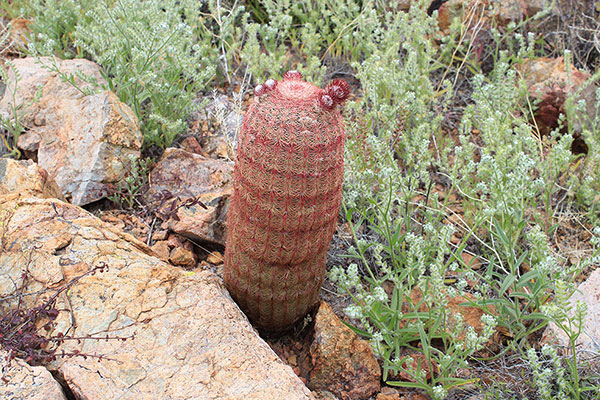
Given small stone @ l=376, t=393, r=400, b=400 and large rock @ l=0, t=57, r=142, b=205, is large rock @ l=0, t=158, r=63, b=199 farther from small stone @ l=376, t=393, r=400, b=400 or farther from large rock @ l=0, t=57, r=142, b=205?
small stone @ l=376, t=393, r=400, b=400

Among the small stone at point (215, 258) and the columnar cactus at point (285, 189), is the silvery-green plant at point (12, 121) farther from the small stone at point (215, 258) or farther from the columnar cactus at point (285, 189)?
the columnar cactus at point (285, 189)

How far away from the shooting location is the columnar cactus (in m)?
2.17

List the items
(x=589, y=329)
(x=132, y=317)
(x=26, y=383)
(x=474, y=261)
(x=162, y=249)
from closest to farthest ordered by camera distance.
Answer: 1. (x=26, y=383)
2. (x=132, y=317)
3. (x=589, y=329)
4. (x=162, y=249)
5. (x=474, y=261)

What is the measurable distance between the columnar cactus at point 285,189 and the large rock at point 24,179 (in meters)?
1.13

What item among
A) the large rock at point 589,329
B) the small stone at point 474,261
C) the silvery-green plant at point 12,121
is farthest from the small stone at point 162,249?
the large rock at point 589,329

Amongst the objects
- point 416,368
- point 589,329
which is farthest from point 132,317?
point 589,329

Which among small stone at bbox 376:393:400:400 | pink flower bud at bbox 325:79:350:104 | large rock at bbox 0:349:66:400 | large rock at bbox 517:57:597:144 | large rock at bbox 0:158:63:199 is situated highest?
pink flower bud at bbox 325:79:350:104

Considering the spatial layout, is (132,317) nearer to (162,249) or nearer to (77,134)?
(162,249)

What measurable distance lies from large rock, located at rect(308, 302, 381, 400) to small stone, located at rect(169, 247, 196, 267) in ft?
2.84

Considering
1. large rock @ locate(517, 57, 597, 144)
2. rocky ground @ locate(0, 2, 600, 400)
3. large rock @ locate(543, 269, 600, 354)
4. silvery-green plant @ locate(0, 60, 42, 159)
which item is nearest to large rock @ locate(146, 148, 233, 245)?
rocky ground @ locate(0, 2, 600, 400)

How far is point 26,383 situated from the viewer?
208cm

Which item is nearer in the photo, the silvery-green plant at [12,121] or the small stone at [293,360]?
the small stone at [293,360]

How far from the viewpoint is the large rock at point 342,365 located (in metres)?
2.56

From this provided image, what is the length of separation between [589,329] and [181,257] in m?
2.03
